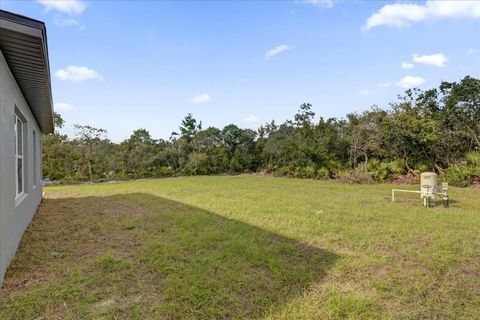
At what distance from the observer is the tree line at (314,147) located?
12.2 m

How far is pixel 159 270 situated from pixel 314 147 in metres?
13.4

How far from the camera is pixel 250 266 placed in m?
3.48

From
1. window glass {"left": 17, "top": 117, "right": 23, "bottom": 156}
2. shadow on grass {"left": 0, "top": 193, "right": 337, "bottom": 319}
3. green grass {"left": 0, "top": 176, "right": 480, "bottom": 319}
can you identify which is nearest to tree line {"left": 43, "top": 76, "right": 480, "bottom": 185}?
green grass {"left": 0, "top": 176, "right": 480, "bottom": 319}

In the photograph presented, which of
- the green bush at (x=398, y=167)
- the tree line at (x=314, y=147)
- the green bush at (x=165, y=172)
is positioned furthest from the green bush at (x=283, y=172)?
the green bush at (x=165, y=172)

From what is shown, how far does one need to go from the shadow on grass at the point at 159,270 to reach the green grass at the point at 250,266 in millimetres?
15

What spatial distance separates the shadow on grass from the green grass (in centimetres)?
1

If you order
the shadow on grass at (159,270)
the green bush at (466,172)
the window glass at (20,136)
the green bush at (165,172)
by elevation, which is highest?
the window glass at (20,136)

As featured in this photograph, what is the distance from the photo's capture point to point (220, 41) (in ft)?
41.5

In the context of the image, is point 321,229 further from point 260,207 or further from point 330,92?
point 330,92

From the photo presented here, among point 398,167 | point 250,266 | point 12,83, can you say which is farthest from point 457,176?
point 12,83

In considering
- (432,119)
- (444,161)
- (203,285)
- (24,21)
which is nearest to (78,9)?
(24,21)

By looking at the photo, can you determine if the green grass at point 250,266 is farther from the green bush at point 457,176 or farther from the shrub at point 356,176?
the shrub at point 356,176

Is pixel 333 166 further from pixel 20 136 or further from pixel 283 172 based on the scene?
pixel 20 136

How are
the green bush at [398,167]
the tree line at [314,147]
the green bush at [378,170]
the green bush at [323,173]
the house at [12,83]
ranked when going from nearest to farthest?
the house at [12,83] → the tree line at [314,147] → the green bush at [378,170] → the green bush at [398,167] → the green bush at [323,173]
